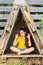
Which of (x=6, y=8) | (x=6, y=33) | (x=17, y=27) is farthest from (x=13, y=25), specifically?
(x=6, y=8)

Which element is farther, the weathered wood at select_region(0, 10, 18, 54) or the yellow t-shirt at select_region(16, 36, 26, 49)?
the yellow t-shirt at select_region(16, 36, 26, 49)

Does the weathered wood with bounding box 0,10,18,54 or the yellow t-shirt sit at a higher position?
the weathered wood with bounding box 0,10,18,54

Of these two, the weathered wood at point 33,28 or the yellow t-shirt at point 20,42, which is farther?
the yellow t-shirt at point 20,42

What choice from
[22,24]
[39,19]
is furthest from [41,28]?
[22,24]

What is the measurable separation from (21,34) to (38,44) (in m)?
0.33

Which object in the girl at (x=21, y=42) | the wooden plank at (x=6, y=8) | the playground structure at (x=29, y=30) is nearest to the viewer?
the playground structure at (x=29, y=30)

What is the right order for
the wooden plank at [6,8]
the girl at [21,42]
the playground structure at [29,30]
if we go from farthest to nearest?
the wooden plank at [6,8] < the girl at [21,42] < the playground structure at [29,30]

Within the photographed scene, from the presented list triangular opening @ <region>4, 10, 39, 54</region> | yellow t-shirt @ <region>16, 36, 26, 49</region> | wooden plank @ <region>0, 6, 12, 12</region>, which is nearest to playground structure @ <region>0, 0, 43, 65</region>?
triangular opening @ <region>4, 10, 39, 54</region>

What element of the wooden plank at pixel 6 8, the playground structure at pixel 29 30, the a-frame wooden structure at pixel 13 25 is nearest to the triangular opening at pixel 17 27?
the playground structure at pixel 29 30

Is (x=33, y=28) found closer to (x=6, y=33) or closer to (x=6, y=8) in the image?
(x=6, y=33)

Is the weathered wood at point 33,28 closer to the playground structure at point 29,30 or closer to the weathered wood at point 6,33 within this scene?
the playground structure at point 29,30

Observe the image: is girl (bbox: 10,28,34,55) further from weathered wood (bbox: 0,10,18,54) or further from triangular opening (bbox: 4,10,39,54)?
weathered wood (bbox: 0,10,18,54)

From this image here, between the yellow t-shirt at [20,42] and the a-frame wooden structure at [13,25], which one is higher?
the a-frame wooden structure at [13,25]

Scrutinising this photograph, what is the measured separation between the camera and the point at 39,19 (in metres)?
7.18
